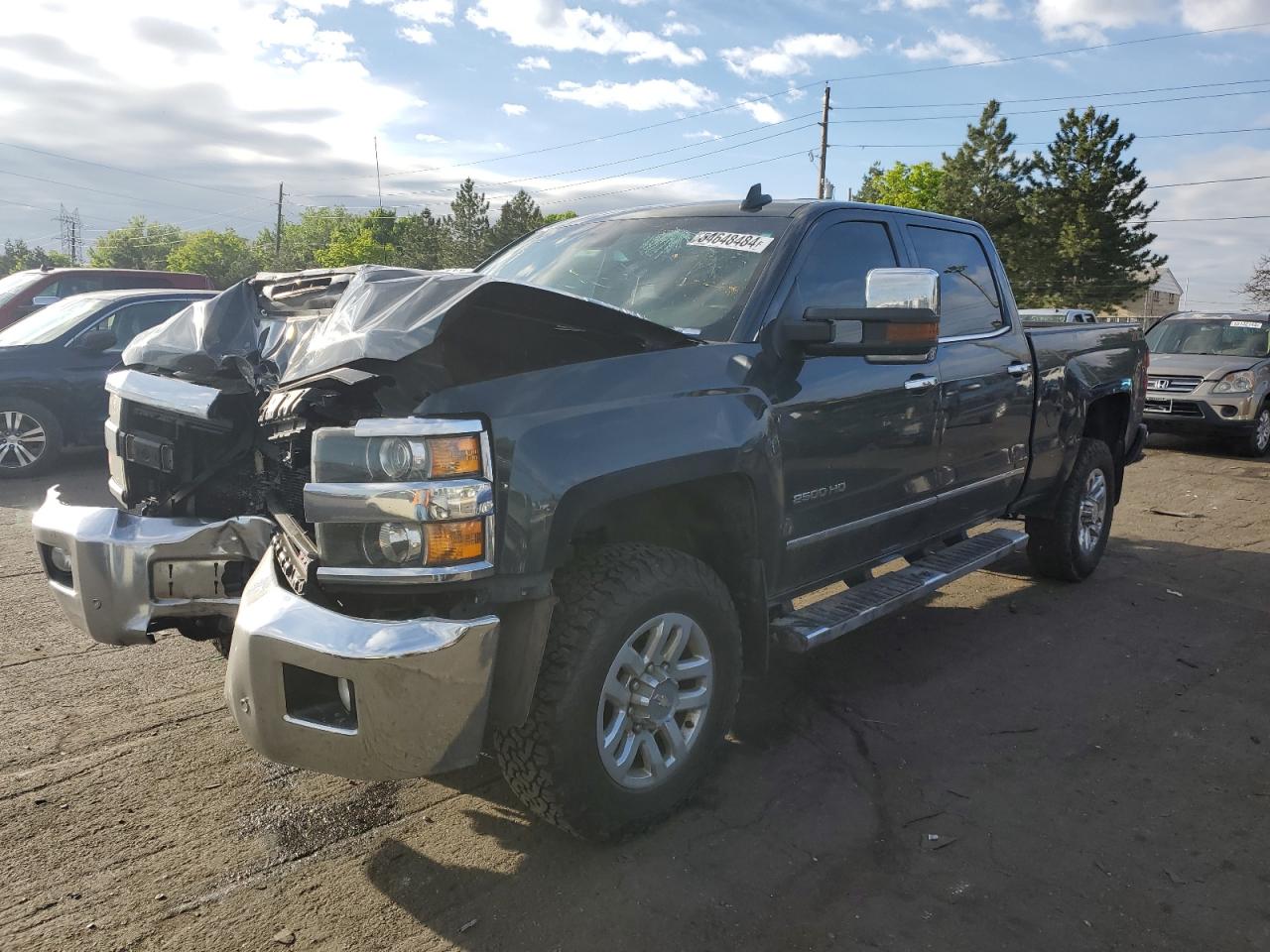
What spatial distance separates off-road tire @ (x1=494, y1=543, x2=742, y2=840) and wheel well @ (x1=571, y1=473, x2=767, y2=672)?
0.50ft

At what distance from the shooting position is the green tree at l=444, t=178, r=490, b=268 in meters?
64.2

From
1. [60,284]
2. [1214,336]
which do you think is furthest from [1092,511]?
[60,284]

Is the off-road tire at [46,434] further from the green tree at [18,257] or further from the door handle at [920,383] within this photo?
the green tree at [18,257]

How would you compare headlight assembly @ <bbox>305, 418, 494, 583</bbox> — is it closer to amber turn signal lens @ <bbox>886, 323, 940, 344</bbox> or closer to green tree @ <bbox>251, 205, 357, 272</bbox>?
amber turn signal lens @ <bbox>886, 323, 940, 344</bbox>

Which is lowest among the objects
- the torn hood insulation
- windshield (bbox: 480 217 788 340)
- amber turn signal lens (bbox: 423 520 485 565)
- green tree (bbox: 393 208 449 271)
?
amber turn signal lens (bbox: 423 520 485 565)

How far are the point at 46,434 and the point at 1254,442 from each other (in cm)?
1329

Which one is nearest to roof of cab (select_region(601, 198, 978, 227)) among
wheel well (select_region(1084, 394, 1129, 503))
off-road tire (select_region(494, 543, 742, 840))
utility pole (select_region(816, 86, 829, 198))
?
off-road tire (select_region(494, 543, 742, 840))

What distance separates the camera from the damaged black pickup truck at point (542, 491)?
2.42 metres

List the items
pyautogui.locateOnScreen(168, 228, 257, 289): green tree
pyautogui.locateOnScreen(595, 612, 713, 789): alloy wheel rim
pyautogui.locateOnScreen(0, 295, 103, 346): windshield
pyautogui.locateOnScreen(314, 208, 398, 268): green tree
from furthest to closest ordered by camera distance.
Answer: pyautogui.locateOnScreen(168, 228, 257, 289): green tree, pyautogui.locateOnScreen(314, 208, 398, 268): green tree, pyautogui.locateOnScreen(0, 295, 103, 346): windshield, pyautogui.locateOnScreen(595, 612, 713, 789): alloy wheel rim

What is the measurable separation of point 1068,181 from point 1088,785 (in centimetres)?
5003

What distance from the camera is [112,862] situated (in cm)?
277

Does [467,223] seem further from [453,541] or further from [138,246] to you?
[138,246]

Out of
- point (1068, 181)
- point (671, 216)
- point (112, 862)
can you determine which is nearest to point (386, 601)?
point (112, 862)

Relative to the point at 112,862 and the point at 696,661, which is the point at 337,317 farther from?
the point at 112,862
